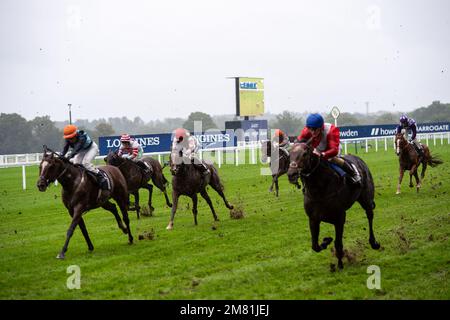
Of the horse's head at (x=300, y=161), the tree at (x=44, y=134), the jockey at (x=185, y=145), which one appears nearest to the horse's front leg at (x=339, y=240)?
the horse's head at (x=300, y=161)

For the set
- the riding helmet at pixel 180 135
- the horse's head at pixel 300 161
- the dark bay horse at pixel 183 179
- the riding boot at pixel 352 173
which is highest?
the riding helmet at pixel 180 135

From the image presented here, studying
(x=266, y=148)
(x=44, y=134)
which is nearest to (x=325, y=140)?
(x=266, y=148)

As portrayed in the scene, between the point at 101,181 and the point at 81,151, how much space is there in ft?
2.35

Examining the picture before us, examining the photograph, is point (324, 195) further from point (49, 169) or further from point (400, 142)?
point (400, 142)

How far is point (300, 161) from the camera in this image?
7.66m

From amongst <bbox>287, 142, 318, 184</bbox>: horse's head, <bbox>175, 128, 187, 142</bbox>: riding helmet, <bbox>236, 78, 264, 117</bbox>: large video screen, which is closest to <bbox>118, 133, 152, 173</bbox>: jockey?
<bbox>175, 128, 187, 142</bbox>: riding helmet

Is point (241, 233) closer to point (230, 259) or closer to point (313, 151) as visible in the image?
point (230, 259)

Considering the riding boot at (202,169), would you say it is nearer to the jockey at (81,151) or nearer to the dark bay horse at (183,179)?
the dark bay horse at (183,179)

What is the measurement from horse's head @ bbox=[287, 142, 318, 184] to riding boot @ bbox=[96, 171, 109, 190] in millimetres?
4536

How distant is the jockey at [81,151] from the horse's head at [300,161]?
15.0 feet

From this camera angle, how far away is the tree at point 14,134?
2131 inches

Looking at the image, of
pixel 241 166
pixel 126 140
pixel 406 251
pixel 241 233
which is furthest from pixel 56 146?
pixel 406 251
